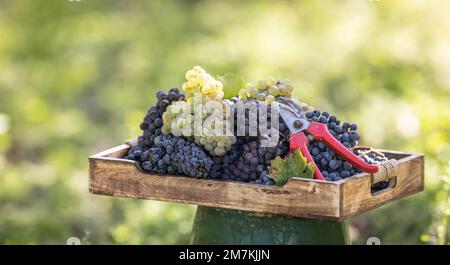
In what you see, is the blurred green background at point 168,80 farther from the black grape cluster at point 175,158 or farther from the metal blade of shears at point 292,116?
the black grape cluster at point 175,158

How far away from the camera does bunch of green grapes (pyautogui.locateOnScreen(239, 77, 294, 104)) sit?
10.1ft

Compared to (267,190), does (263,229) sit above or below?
below

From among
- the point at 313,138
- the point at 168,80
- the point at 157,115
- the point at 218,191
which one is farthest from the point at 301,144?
the point at 168,80

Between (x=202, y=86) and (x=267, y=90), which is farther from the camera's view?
(x=267, y=90)

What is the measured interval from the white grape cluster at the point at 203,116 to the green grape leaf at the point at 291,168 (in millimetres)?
209

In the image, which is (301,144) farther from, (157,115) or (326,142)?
(157,115)

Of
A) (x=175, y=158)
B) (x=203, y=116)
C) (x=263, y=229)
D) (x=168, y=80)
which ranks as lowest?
(x=263, y=229)

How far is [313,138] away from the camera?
2.86 m

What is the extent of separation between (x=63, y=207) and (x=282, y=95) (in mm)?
3061

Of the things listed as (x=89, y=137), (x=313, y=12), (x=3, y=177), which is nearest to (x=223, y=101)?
(x=3, y=177)

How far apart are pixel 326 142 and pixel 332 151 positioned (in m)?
0.04

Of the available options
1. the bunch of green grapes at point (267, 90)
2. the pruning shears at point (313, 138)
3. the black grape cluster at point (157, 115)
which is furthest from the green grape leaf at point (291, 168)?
the black grape cluster at point (157, 115)

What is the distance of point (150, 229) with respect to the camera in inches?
192

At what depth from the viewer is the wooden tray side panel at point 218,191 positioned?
2.66m
